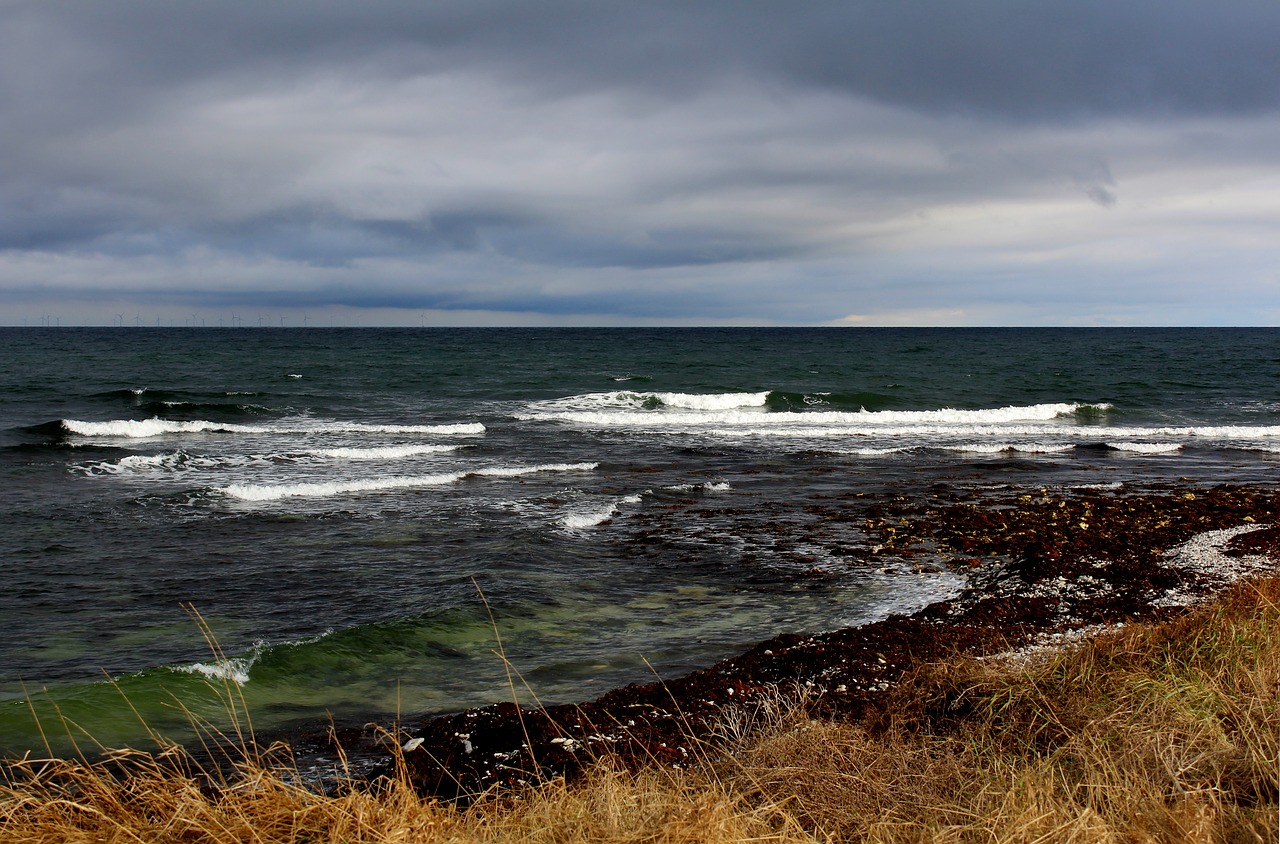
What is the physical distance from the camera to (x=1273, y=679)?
493cm

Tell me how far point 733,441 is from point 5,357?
55808 millimetres

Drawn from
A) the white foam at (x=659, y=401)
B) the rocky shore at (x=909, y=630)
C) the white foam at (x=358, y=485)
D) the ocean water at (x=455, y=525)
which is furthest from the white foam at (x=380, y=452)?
the white foam at (x=659, y=401)

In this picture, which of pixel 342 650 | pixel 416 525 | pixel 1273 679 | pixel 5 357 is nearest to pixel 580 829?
pixel 1273 679

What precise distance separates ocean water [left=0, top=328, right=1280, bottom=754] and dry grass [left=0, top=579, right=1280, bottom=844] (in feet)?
6.85

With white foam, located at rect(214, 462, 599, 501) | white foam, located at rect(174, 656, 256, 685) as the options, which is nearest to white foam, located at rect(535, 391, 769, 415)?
white foam, located at rect(214, 462, 599, 501)

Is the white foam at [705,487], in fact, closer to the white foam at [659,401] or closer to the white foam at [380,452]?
the white foam at [380,452]

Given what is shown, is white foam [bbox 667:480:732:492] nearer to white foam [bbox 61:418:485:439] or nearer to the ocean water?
the ocean water

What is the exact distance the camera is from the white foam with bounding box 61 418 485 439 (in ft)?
83.3

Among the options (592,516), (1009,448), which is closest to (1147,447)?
(1009,448)

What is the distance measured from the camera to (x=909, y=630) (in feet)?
25.7

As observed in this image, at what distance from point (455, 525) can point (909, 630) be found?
7.96m

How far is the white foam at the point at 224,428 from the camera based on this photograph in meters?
25.4

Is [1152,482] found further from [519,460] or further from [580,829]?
[580,829]

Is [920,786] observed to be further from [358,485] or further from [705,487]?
[358,485]
